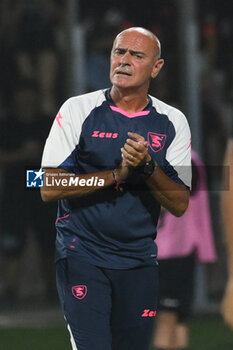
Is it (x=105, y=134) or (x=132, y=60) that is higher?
(x=132, y=60)

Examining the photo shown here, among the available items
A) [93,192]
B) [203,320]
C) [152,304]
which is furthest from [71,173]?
[203,320]

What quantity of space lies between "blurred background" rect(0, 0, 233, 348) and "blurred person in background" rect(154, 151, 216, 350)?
218 cm

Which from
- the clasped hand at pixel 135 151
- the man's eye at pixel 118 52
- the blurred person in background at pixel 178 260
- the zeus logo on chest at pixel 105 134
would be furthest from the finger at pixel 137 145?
the blurred person in background at pixel 178 260

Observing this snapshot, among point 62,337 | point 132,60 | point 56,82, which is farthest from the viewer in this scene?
point 56,82

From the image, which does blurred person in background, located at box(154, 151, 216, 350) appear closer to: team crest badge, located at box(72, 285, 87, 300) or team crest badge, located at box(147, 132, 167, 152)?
team crest badge, located at box(147, 132, 167, 152)

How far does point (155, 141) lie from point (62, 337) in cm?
407

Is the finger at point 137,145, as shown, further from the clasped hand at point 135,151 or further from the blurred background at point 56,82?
the blurred background at point 56,82

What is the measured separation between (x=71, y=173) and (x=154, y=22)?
4.94 m

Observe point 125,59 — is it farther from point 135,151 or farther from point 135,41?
point 135,151

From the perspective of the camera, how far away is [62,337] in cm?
859

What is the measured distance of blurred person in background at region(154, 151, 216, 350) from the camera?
708cm

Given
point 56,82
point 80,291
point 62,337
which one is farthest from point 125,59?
point 56,82

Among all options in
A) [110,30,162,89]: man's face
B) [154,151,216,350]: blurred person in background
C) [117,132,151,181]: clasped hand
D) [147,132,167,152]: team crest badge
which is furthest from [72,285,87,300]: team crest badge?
[154,151,216,350]: blurred person in background

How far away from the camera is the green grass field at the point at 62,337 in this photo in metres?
8.09
